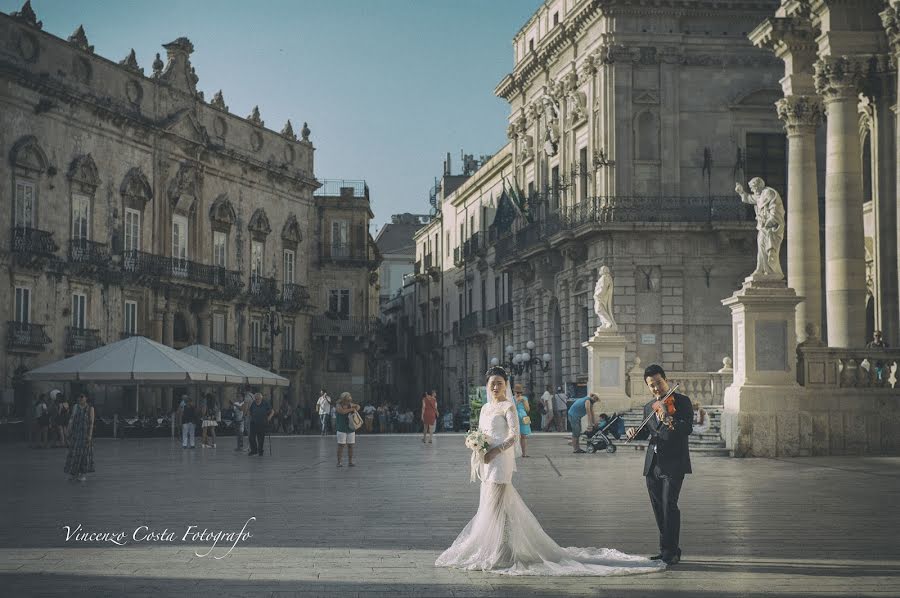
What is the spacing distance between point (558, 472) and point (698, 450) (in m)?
4.74

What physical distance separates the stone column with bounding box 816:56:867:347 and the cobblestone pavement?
3.68 meters

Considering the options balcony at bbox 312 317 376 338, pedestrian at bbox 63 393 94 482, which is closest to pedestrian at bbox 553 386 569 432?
balcony at bbox 312 317 376 338

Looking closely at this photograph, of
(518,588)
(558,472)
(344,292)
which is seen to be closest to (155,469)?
(558,472)

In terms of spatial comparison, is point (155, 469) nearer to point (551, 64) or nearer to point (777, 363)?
point (777, 363)

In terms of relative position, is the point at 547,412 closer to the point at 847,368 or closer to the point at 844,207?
the point at 844,207

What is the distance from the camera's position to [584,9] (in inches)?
1687

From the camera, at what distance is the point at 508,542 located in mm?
9820

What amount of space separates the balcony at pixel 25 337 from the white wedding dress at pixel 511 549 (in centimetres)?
3379

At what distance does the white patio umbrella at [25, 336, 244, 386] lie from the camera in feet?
108

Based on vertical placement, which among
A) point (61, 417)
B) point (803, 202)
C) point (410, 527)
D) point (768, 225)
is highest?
point (803, 202)

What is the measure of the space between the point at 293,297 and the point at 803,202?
36.8m

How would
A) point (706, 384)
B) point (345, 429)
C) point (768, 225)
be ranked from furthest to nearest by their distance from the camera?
point (706, 384)
point (345, 429)
point (768, 225)

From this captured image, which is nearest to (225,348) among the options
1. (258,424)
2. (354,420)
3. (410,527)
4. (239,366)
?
(239,366)

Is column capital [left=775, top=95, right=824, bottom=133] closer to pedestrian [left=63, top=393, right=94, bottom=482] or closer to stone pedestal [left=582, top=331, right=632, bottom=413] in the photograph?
stone pedestal [left=582, top=331, right=632, bottom=413]
